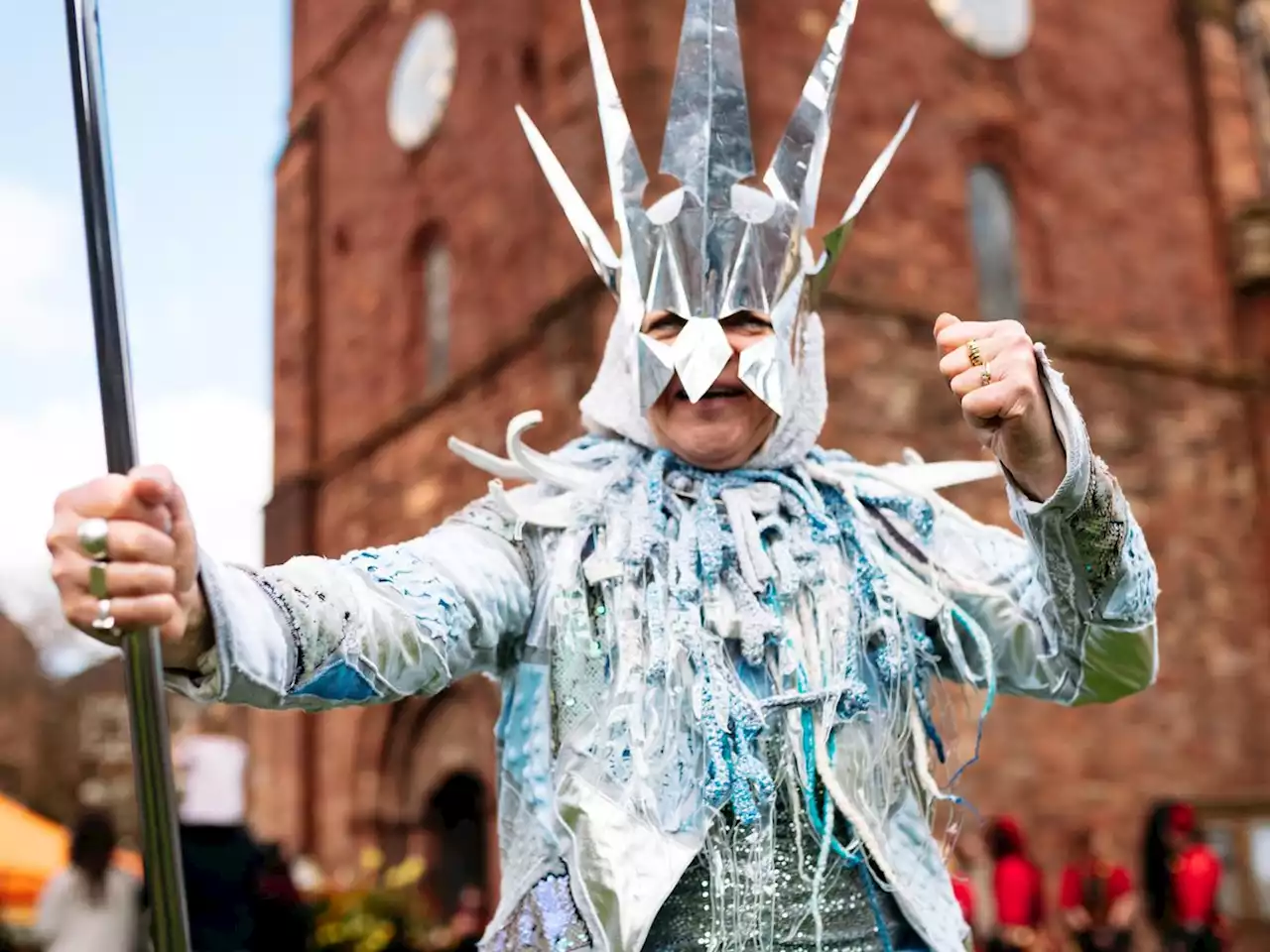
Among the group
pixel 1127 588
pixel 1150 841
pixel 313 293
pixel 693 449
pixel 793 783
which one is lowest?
pixel 1150 841

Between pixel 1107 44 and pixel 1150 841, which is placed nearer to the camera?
pixel 1150 841

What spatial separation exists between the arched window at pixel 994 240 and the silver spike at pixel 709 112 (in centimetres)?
785

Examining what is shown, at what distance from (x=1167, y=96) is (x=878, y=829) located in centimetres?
1025

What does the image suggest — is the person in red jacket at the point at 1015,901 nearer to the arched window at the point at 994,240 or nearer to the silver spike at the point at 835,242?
the silver spike at the point at 835,242

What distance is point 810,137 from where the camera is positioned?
6.24 ft

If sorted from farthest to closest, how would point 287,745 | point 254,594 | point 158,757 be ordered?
point 287,745
point 254,594
point 158,757

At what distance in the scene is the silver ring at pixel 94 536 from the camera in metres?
0.98

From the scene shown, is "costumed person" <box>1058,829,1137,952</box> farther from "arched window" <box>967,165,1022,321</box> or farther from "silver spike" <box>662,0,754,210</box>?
"silver spike" <box>662,0,754,210</box>

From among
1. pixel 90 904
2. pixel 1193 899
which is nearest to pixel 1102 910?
pixel 1193 899

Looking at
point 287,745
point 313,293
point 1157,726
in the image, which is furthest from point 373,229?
point 1157,726

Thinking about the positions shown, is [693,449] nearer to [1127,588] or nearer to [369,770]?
[1127,588]

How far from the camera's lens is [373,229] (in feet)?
38.3

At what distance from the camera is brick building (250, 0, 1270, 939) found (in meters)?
8.36

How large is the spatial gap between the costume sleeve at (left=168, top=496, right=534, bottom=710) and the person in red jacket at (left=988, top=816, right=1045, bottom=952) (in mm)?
4724
